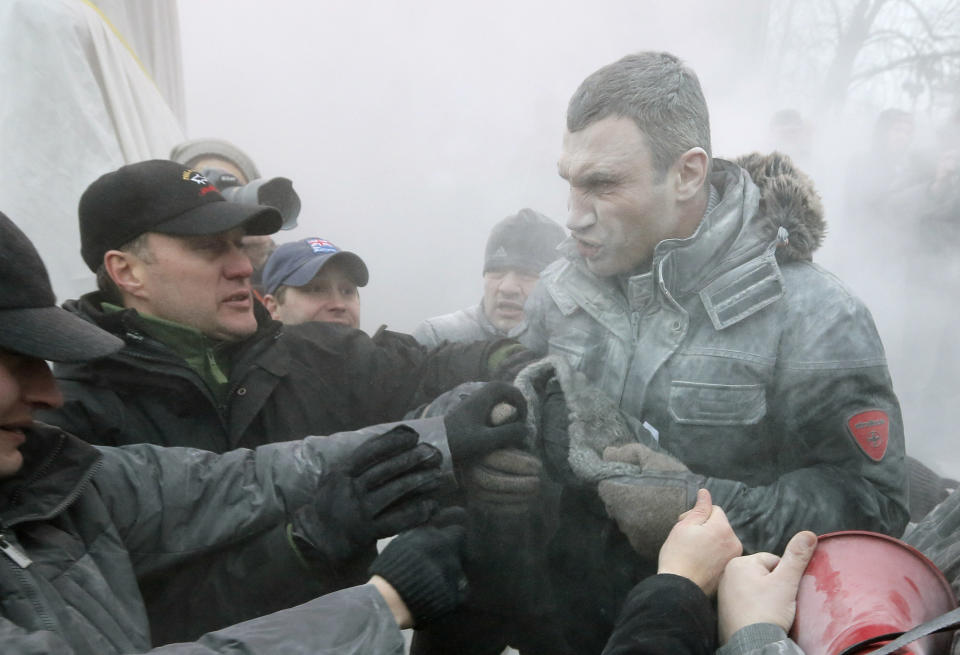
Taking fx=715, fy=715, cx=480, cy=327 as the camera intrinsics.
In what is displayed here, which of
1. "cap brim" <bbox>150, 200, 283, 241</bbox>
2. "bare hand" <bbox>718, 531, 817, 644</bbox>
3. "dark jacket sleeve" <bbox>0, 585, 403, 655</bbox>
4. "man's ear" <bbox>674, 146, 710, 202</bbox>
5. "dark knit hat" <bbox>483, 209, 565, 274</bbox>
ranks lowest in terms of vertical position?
"dark jacket sleeve" <bbox>0, 585, 403, 655</bbox>

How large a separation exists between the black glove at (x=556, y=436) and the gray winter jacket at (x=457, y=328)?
67cm

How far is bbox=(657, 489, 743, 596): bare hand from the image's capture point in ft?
3.65

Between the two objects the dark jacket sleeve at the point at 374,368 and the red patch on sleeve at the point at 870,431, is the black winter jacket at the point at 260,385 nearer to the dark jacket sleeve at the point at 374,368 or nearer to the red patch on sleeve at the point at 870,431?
the dark jacket sleeve at the point at 374,368

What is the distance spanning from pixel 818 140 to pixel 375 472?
151cm

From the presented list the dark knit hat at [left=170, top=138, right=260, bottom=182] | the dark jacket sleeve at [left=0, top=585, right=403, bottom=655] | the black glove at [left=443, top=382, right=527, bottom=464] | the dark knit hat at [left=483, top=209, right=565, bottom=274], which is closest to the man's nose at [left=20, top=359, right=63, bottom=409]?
the dark jacket sleeve at [left=0, top=585, right=403, bottom=655]

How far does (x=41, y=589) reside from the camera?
103cm

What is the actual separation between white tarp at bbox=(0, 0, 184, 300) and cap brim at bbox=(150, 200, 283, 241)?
1.19 meters

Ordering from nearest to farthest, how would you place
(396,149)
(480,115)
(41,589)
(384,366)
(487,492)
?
(41,589)
(487,492)
(384,366)
(480,115)
(396,149)

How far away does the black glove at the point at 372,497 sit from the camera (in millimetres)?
1285

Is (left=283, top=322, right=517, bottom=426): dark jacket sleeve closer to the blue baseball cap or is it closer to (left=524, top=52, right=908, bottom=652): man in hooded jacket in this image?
the blue baseball cap

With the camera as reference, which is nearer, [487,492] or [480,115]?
[487,492]

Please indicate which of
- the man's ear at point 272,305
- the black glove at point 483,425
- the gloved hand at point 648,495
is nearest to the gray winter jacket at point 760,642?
the gloved hand at point 648,495

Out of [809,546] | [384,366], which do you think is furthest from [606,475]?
[384,366]

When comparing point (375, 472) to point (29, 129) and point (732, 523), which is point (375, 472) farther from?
point (29, 129)
